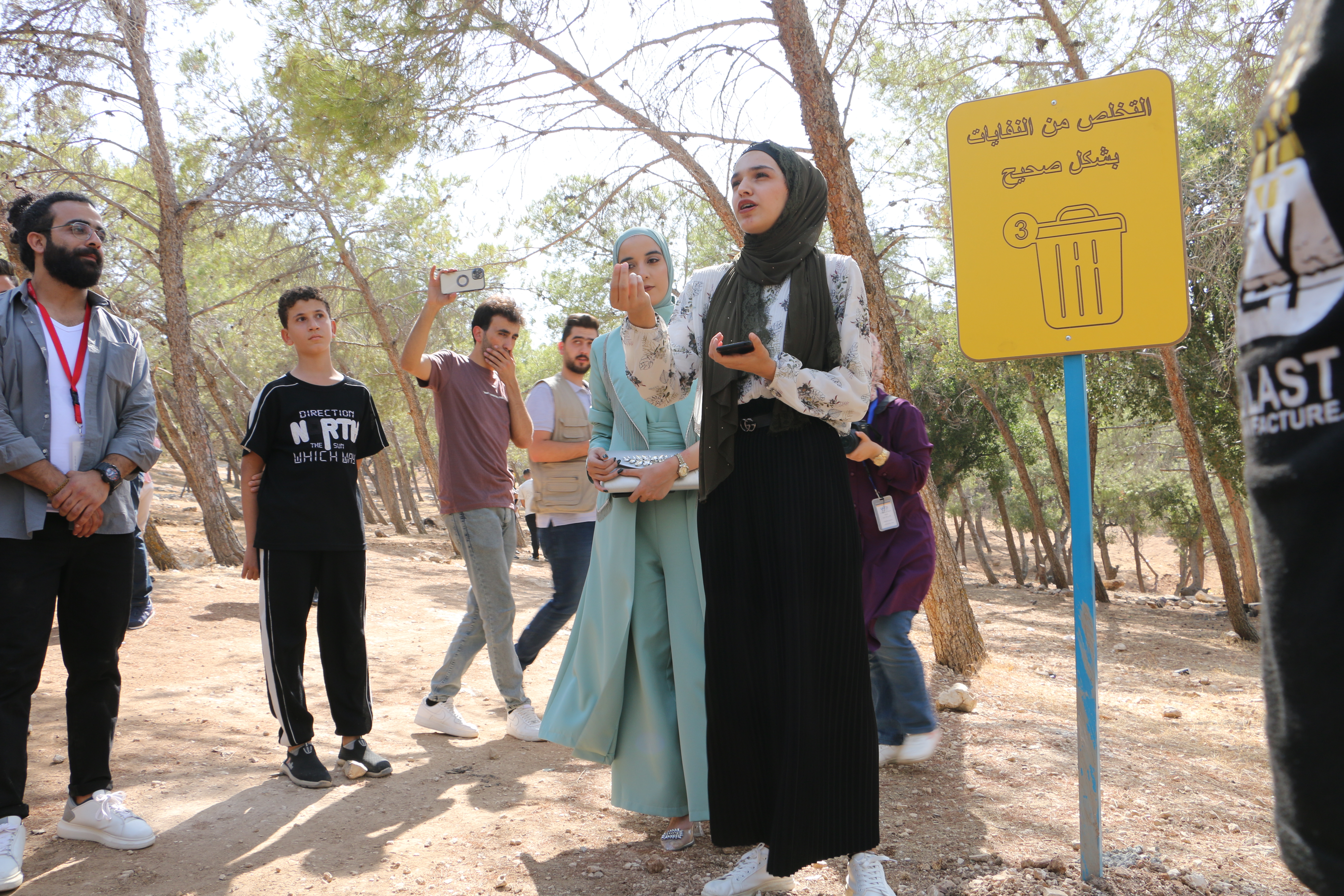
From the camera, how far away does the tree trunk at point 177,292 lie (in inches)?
411

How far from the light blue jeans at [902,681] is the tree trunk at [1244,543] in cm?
1406

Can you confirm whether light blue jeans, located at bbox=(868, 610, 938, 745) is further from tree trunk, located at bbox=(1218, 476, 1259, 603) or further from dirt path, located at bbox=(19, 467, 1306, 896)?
tree trunk, located at bbox=(1218, 476, 1259, 603)

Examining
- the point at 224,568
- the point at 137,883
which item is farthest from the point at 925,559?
the point at 224,568

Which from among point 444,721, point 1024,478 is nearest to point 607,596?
point 444,721

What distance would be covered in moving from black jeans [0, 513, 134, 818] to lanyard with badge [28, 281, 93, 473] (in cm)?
24

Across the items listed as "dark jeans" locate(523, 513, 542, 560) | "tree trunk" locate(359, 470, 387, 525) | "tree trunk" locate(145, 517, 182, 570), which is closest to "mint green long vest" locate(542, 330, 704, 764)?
"tree trunk" locate(145, 517, 182, 570)

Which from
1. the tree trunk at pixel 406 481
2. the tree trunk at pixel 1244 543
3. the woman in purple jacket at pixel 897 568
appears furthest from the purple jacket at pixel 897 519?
the tree trunk at pixel 406 481

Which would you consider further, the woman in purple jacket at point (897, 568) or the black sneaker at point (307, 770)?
the woman in purple jacket at point (897, 568)

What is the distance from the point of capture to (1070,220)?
2.66m

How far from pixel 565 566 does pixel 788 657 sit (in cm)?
232

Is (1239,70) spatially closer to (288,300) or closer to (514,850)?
(288,300)

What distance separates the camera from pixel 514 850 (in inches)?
120

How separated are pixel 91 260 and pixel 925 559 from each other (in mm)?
3453

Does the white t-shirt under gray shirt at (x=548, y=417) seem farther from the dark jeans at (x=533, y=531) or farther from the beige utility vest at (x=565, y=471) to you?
the dark jeans at (x=533, y=531)
